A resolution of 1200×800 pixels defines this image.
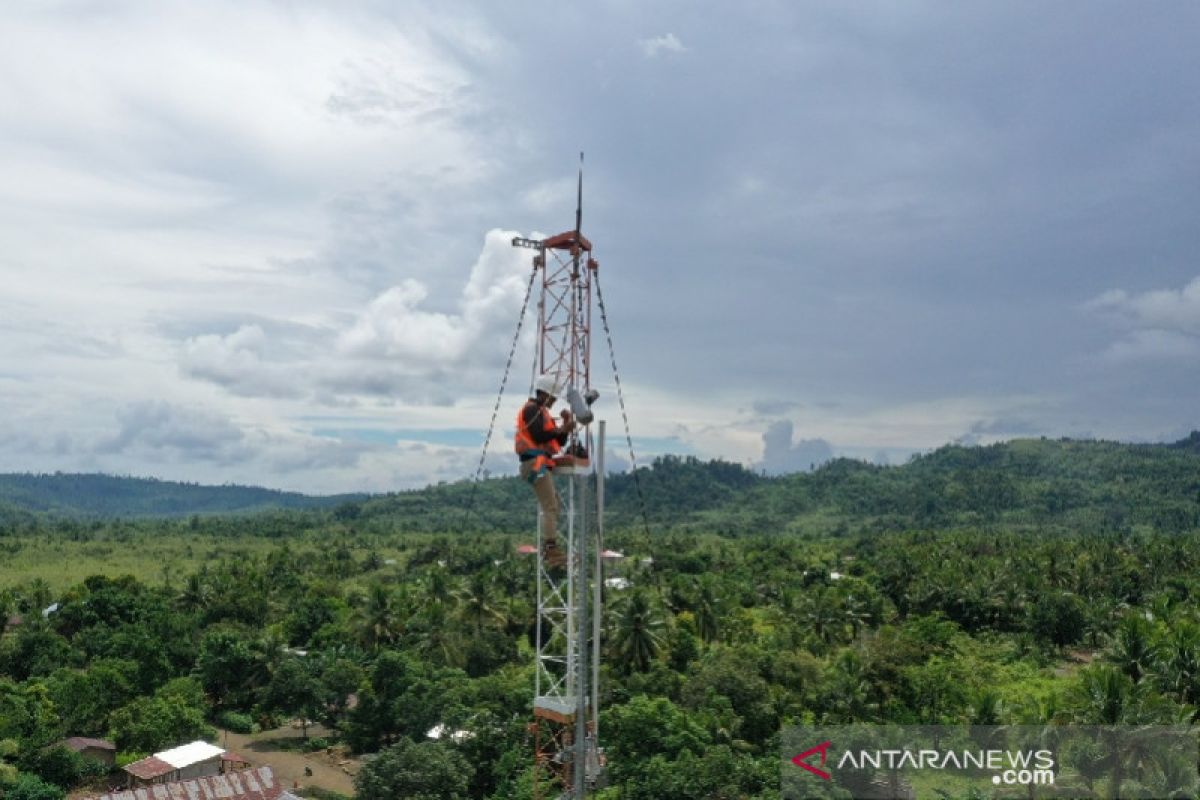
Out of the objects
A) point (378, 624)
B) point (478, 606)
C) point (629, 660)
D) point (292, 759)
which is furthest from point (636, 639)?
point (292, 759)

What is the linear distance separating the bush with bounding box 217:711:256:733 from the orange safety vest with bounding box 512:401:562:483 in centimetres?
3740

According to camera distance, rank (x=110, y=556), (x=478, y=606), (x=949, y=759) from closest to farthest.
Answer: (x=949, y=759)
(x=478, y=606)
(x=110, y=556)

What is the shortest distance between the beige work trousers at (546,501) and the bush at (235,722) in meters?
35.7

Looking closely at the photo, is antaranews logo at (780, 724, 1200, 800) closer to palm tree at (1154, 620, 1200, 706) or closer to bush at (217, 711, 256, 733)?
→ palm tree at (1154, 620, 1200, 706)

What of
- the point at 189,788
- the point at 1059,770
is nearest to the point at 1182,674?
the point at 1059,770

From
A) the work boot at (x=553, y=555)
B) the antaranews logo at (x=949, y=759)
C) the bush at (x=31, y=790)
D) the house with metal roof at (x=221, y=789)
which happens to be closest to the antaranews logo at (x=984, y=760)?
the antaranews logo at (x=949, y=759)

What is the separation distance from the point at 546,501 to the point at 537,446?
4.73ft

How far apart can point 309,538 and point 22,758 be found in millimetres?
96661

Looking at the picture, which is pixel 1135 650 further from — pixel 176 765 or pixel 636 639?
pixel 176 765

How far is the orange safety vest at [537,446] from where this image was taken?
58.0 feet

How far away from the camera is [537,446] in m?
17.7

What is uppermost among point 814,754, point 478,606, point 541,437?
point 541,437

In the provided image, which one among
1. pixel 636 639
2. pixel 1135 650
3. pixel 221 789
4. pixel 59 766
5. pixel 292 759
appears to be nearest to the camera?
pixel 221 789

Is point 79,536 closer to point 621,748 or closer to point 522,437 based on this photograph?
point 621,748
